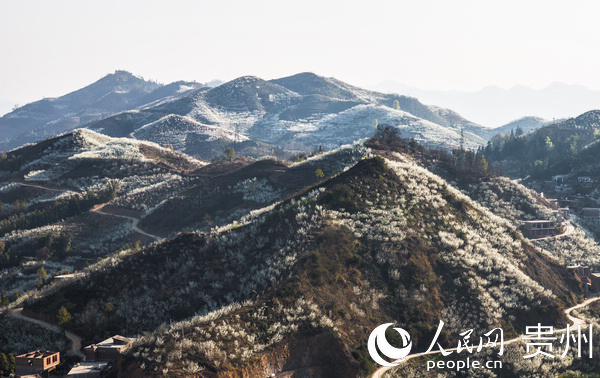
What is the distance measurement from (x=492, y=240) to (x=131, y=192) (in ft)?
312

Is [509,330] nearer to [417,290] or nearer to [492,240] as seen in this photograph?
[417,290]

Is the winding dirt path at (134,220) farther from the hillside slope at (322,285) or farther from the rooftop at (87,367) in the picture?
the rooftop at (87,367)

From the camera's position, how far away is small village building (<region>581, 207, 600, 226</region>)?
4365 inches

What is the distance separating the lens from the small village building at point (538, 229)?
93312 millimetres

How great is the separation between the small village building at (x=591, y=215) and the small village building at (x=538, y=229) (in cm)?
2146

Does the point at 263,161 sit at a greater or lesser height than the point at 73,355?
greater

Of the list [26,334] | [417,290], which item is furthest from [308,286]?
[26,334]

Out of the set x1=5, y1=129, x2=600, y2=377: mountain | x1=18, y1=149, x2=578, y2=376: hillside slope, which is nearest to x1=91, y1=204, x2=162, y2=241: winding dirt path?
x1=5, y1=129, x2=600, y2=377: mountain

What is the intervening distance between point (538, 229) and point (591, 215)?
2763 cm

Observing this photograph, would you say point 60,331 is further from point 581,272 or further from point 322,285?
point 581,272

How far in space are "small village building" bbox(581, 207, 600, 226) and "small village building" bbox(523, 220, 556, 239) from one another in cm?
Result: 2146

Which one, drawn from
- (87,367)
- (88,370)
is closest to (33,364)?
(87,367)

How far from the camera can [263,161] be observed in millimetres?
132750

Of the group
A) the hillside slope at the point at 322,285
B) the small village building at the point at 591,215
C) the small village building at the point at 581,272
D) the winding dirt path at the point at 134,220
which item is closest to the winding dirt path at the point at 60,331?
the hillside slope at the point at 322,285
